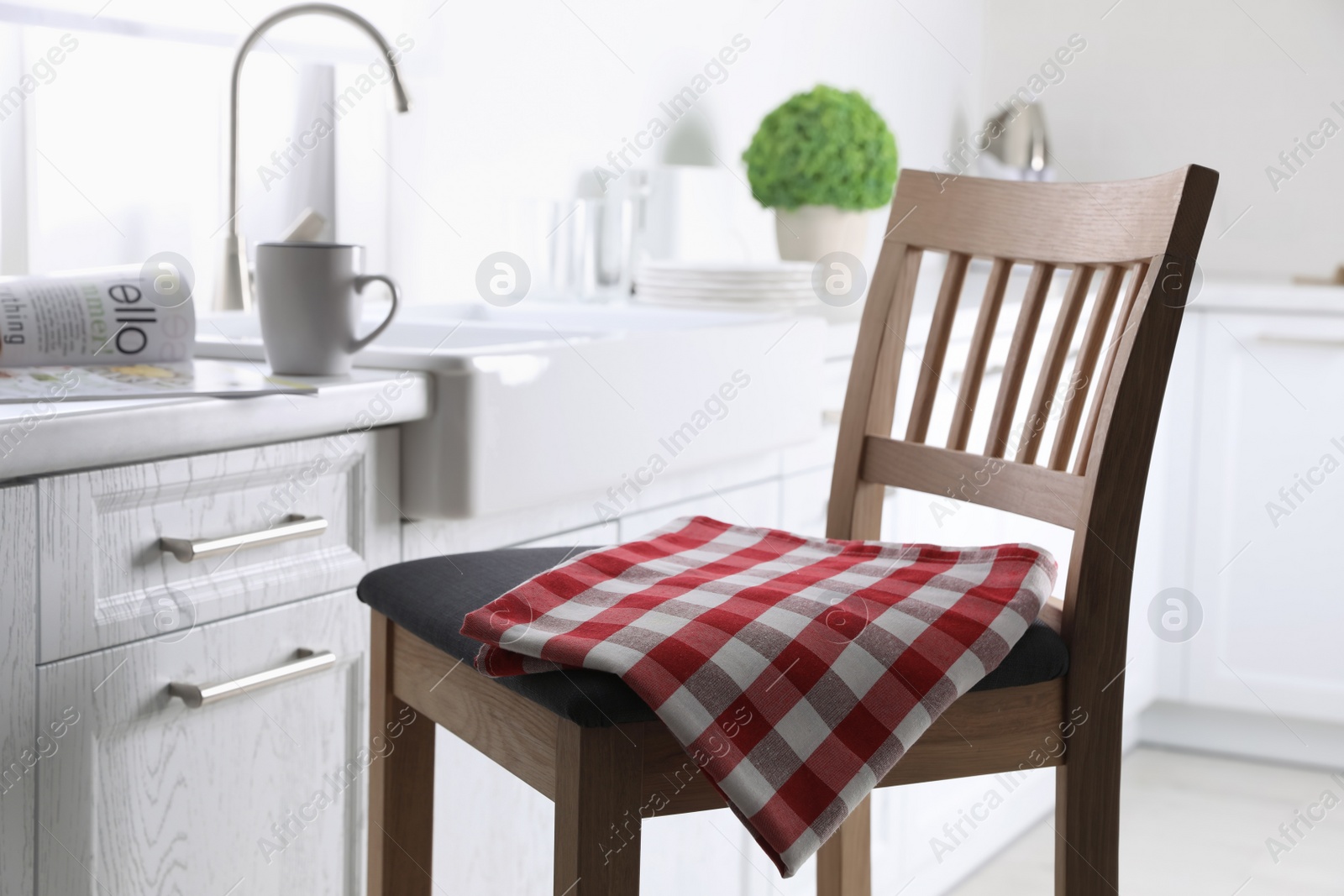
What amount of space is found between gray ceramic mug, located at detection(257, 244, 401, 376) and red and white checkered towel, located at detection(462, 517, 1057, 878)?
344 millimetres

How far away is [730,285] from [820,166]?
21.5 inches

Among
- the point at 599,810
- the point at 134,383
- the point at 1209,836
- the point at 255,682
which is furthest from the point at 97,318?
the point at 1209,836

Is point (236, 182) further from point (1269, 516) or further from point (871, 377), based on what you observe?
point (1269, 516)

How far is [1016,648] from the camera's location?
32.9 inches

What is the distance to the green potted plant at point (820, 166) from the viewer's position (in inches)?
86.0

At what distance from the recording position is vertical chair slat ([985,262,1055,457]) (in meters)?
1.04

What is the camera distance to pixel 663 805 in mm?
763

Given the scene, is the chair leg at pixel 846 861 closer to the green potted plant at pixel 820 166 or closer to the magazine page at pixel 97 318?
the magazine page at pixel 97 318

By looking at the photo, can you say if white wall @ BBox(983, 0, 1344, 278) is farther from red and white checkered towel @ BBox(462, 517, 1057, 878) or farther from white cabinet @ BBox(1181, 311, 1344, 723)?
red and white checkered towel @ BBox(462, 517, 1057, 878)

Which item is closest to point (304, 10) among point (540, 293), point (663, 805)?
point (540, 293)

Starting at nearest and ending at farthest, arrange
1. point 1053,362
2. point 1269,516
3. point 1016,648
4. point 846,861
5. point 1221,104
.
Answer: point 1016,648, point 1053,362, point 846,861, point 1269,516, point 1221,104

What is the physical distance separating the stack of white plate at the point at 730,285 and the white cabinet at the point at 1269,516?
3.86 ft

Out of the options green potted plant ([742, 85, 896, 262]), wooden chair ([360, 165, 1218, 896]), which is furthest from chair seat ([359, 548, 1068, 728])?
green potted plant ([742, 85, 896, 262])

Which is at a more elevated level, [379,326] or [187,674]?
[379,326]
